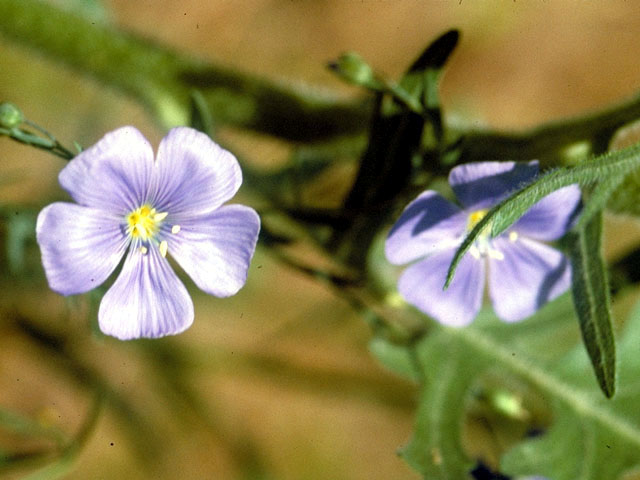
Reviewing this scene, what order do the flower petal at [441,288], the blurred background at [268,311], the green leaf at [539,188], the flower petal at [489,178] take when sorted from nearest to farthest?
the green leaf at [539,188] < the flower petal at [489,178] < the flower petal at [441,288] < the blurred background at [268,311]

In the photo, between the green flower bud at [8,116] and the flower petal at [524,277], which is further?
the flower petal at [524,277]

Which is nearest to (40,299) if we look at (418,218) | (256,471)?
(256,471)

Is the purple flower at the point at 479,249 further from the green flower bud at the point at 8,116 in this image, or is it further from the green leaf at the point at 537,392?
the green flower bud at the point at 8,116

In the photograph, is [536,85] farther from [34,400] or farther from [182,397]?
[34,400]

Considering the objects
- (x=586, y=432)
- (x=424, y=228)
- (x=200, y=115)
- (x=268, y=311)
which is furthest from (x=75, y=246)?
(x=268, y=311)

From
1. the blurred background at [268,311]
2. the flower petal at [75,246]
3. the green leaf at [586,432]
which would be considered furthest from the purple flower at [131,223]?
the blurred background at [268,311]

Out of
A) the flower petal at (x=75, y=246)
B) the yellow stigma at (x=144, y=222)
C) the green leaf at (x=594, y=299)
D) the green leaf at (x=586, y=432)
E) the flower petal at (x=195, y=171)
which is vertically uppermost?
the green leaf at (x=594, y=299)
